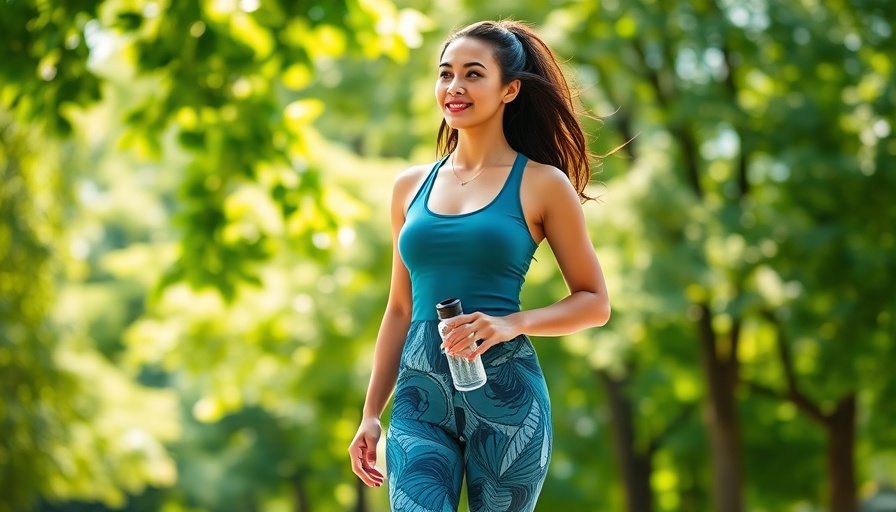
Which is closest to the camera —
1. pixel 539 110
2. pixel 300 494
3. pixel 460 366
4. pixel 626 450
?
pixel 460 366

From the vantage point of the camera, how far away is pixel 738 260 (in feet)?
47.4

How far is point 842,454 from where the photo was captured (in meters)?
17.6

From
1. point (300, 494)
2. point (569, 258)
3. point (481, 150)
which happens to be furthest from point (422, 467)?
point (300, 494)

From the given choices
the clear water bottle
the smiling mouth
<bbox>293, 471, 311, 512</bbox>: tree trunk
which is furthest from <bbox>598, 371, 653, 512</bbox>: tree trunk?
the clear water bottle

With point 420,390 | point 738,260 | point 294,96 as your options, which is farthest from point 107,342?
point 420,390

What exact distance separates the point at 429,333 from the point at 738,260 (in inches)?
451

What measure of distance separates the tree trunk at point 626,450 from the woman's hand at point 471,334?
15.7m

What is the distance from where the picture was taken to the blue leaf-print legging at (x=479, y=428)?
Result: 339cm

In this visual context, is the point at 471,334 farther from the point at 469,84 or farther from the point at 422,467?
the point at 469,84

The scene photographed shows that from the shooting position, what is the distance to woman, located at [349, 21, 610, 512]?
133 inches

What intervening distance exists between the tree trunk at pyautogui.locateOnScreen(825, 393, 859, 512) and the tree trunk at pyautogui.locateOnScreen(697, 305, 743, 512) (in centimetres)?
201

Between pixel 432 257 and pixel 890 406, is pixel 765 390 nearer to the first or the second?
pixel 890 406

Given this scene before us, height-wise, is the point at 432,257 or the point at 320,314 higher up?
the point at 432,257

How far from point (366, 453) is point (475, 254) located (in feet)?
2.17
